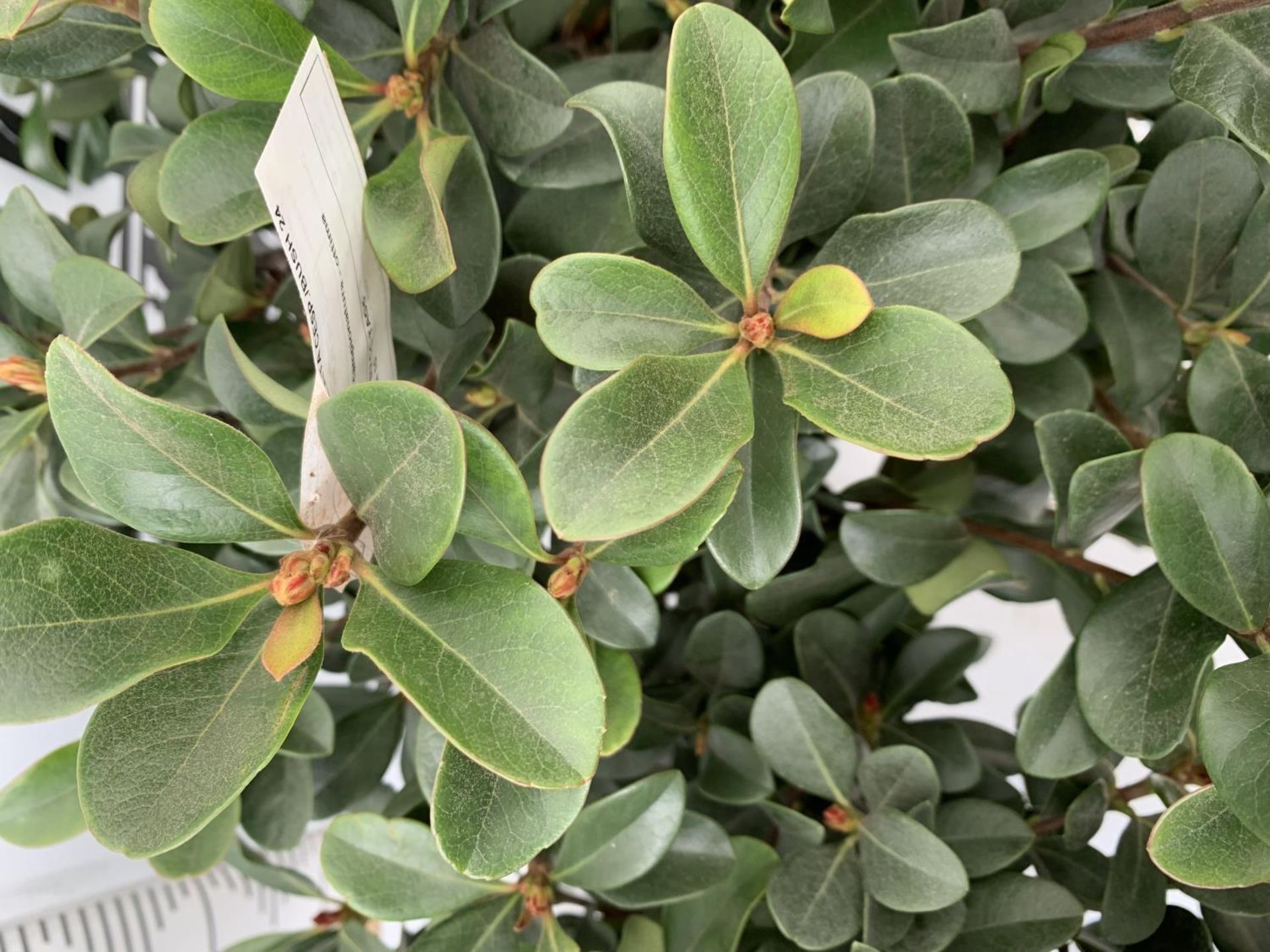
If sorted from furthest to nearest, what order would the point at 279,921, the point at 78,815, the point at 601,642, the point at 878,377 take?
the point at 279,921
the point at 78,815
the point at 601,642
the point at 878,377

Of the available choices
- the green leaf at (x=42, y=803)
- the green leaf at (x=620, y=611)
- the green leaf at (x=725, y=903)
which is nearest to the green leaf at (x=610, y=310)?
the green leaf at (x=620, y=611)

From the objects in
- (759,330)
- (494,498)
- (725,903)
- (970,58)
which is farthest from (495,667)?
(970,58)

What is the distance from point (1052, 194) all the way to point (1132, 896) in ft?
1.41

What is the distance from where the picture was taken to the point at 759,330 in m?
0.48

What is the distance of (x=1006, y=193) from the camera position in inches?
22.0

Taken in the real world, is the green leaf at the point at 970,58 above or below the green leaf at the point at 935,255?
above

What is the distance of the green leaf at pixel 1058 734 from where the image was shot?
0.57 metres

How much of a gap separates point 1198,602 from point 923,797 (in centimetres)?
22

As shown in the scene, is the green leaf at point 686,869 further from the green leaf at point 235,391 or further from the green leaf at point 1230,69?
the green leaf at point 1230,69

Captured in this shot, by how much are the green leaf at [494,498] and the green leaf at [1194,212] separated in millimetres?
427

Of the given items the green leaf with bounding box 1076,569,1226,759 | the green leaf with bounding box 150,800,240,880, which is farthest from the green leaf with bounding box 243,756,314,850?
the green leaf with bounding box 1076,569,1226,759

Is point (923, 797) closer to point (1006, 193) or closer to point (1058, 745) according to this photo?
point (1058, 745)

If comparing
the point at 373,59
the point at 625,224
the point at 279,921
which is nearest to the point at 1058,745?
the point at 625,224

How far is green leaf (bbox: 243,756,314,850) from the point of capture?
2.26ft
